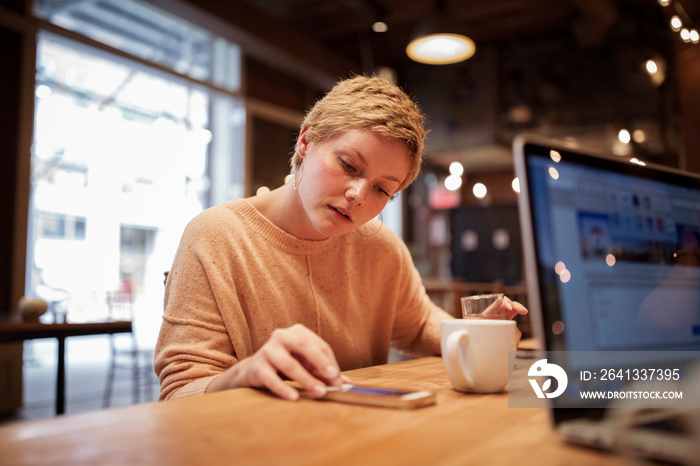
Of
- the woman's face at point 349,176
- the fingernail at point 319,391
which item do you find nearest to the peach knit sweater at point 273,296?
the woman's face at point 349,176

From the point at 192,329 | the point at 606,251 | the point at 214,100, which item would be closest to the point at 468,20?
the point at 214,100

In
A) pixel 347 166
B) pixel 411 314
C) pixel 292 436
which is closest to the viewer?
pixel 292 436

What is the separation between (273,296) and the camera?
123 centimetres

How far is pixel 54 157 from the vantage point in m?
4.35

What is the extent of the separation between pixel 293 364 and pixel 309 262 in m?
0.60

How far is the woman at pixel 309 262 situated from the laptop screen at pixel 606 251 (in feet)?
1.14

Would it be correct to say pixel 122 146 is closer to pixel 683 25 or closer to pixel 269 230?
pixel 269 230

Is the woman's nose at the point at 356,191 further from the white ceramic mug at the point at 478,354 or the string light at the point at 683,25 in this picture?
the string light at the point at 683,25

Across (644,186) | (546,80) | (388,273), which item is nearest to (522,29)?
(546,80)

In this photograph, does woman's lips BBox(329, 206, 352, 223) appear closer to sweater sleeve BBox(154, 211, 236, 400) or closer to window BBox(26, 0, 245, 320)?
sweater sleeve BBox(154, 211, 236, 400)

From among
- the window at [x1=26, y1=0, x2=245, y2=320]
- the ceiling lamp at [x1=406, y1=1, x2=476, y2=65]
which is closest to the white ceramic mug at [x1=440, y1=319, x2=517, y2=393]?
the ceiling lamp at [x1=406, y1=1, x2=476, y2=65]

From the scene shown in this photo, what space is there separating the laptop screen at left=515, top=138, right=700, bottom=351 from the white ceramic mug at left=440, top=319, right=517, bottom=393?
18 centimetres

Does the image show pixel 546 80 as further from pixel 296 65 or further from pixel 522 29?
pixel 296 65

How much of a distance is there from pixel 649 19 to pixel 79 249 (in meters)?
4.98
